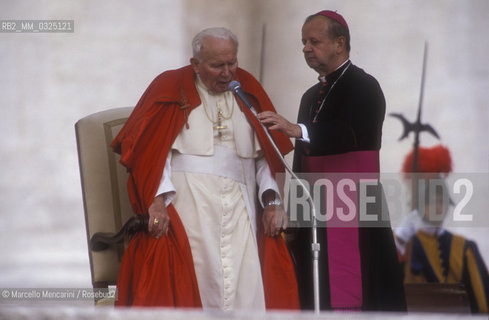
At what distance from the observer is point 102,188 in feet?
11.9

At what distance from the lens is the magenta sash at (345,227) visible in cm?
355

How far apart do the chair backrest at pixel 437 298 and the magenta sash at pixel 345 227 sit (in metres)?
0.89

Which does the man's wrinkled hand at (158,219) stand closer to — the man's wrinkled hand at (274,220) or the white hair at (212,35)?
the man's wrinkled hand at (274,220)

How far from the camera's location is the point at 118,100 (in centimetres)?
515

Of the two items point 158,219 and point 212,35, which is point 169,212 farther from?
point 212,35

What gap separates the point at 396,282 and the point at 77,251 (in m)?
2.42

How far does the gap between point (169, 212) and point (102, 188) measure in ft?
1.78

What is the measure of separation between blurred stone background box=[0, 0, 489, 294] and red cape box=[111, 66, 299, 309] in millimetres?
1798

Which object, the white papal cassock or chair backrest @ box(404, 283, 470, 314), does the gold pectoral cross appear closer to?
the white papal cassock

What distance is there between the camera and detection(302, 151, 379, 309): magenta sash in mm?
3551

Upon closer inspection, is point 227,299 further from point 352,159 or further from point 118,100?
point 118,100

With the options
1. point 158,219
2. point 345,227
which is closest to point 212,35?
point 158,219

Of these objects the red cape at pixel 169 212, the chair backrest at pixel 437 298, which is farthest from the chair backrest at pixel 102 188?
the chair backrest at pixel 437 298

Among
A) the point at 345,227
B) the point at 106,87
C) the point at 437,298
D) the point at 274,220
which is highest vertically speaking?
the point at 106,87
